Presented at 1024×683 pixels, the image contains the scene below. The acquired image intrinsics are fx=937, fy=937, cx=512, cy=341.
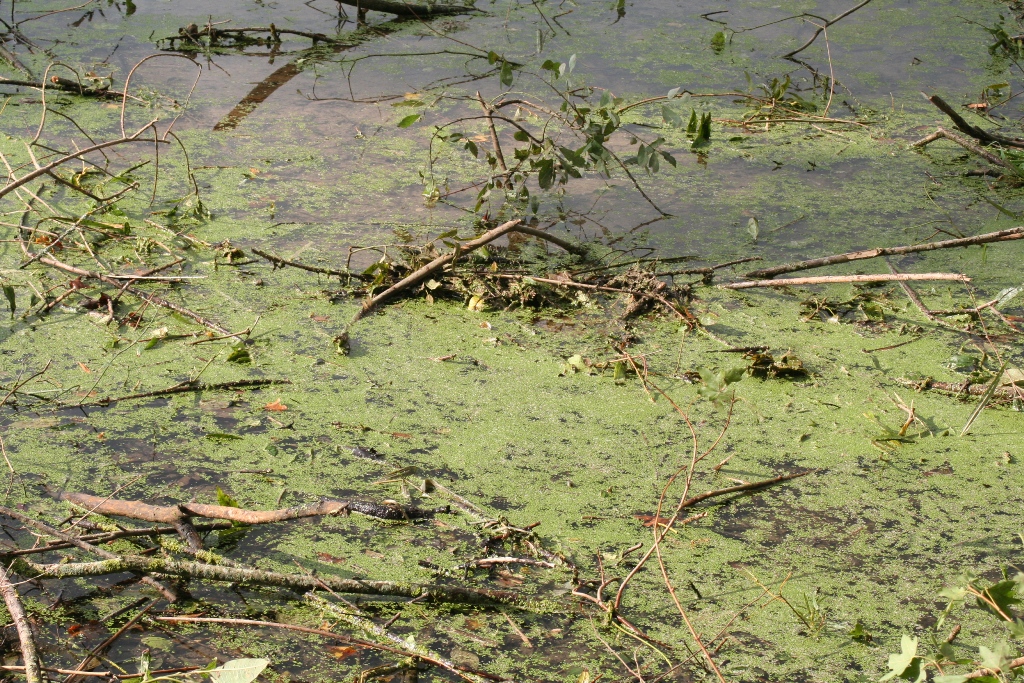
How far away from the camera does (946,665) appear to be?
1.40m

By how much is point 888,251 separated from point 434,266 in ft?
3.67

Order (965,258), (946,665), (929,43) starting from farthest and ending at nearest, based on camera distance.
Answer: (929,43), (965,258), (946,665)

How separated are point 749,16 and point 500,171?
2098 mm

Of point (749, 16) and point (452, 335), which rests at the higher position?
point (749, 16)

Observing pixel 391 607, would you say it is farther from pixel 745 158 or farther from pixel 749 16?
pixel 749 16

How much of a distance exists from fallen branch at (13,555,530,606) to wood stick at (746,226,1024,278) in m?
1.31

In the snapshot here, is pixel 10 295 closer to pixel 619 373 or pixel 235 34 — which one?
pixel 619 373

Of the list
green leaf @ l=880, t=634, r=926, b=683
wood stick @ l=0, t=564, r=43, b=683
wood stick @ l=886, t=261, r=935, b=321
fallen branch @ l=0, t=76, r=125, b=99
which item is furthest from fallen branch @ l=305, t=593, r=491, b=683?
fallen branch @ l=0, t=76, r=125, b=99

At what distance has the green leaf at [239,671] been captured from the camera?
117 centimetres

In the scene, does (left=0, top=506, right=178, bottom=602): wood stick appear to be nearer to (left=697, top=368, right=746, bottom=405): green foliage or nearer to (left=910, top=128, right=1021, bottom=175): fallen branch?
(left=697, top=368, right=746, bottom=405): green foliage

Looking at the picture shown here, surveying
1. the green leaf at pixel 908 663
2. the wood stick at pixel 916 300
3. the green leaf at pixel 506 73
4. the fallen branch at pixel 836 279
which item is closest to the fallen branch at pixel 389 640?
the green leaf at pixel 908 663

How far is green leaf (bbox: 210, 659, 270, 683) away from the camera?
3.83 ft

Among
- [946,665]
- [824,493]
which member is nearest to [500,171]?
[824,493]

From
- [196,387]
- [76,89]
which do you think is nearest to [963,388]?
[196,387]
